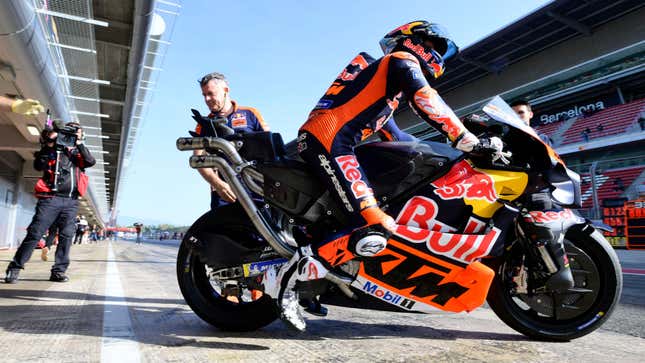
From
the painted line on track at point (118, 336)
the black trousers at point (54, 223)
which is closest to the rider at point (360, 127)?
the painted line on track at point (118, 336)

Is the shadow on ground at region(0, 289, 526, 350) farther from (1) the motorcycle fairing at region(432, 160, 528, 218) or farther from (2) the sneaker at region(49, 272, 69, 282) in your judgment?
(2) the sneaker at region(49, 272, 69, 282)

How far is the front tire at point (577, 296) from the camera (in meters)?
2.21

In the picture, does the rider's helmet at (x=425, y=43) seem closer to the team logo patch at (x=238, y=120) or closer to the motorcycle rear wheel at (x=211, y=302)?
the motorcycle rear wheel at (x=211, y=302)

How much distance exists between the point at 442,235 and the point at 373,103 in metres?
0.78

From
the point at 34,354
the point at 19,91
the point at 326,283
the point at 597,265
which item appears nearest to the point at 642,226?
the point at 597,265

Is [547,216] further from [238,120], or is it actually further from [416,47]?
[238,120]

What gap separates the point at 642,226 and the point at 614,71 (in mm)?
Result: 15971

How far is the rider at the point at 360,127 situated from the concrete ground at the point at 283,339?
0.95 feet

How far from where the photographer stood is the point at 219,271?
2363mm

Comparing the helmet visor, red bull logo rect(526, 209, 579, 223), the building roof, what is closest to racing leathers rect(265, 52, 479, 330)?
the helmet visor

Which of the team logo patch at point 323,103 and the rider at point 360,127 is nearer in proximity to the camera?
the rider at point 360,127

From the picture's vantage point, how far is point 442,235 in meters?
2.10

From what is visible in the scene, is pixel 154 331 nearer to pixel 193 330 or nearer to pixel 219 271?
pixel 193 330

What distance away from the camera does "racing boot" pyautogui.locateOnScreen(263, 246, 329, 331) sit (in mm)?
2033
